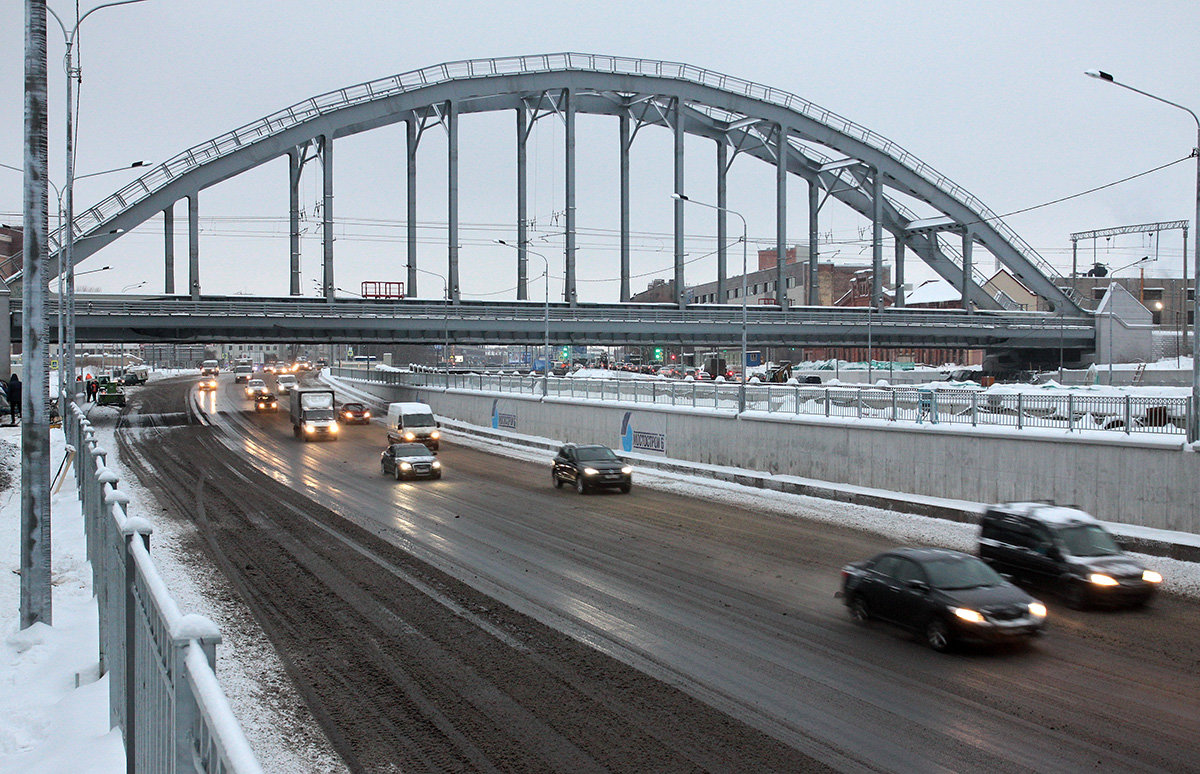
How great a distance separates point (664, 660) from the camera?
1145 centimetres

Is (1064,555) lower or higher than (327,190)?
lower

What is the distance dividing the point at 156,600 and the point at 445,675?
21.3ft

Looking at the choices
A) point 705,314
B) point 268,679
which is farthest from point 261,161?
point 268,679

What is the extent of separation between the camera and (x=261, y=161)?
67375 millimetres

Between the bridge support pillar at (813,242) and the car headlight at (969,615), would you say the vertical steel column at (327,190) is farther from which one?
the car headlight at (969,615)

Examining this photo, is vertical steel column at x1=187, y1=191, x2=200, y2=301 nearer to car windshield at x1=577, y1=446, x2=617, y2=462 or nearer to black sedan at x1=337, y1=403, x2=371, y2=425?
black sedan at x1=337, y1=403, x2=371, y2=425

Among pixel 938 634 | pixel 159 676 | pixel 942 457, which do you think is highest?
pixel 159 676

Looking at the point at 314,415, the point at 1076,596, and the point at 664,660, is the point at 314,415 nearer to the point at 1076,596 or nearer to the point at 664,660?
the point at 664,660

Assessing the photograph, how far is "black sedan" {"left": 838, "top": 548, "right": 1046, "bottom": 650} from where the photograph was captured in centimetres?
1216

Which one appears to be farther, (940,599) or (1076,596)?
(1076,596)

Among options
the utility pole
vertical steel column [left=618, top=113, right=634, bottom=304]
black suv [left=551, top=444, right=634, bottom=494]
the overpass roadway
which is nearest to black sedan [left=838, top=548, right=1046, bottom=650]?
the utility pole

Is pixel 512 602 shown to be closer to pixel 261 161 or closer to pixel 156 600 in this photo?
pixel 156 600

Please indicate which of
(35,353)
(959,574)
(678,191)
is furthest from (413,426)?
(678,191)

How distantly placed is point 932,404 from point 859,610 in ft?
44.4
